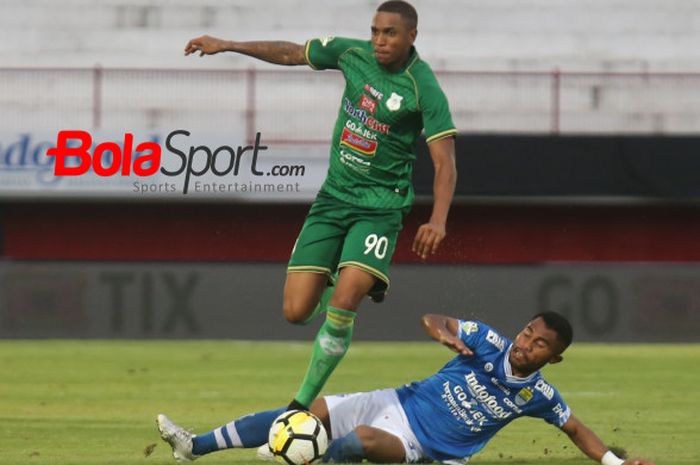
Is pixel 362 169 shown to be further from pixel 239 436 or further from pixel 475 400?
pixel 239 436

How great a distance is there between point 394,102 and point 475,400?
64.7 inches

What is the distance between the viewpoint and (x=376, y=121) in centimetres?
796

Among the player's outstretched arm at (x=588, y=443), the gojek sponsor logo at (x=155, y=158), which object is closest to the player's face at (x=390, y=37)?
the player's outstretched arm at (x=588, y=443)

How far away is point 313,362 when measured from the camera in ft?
25.4

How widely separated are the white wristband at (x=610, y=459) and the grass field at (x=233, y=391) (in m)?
0.58

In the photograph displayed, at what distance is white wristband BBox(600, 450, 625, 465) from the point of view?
7.42m

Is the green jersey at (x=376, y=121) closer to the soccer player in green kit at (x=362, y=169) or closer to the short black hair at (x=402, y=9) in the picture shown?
the soccer player in green kit at (x=362, y=169)

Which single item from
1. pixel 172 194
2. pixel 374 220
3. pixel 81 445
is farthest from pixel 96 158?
pixel 374 220

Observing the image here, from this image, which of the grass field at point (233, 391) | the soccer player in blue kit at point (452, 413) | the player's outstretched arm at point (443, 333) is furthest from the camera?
the grass field at point (233, 391)

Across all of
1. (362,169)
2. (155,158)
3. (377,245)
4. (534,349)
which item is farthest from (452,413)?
(155,158)

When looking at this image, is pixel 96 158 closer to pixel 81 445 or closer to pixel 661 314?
pixel 661 314

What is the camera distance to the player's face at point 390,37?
25.2 ft

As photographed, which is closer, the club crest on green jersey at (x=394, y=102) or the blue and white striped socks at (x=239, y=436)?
the blue and white striped socks at (x=239, y=436)

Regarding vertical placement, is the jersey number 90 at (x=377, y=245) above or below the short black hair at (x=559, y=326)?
above
